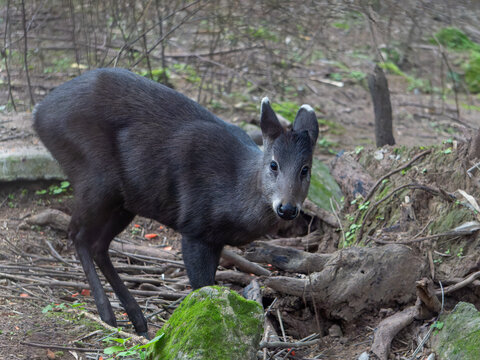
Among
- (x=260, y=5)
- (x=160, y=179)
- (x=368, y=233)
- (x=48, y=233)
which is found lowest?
(x=48, y=233)

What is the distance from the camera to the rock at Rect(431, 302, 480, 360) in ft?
14.3

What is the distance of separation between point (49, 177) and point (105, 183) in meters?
2.35

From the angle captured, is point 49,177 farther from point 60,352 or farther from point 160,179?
point 60,352

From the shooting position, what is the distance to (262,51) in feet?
35.1

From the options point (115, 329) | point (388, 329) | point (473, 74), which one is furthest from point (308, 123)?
point (473, 74)

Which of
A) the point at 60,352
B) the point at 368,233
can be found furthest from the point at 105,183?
the point at 368,233

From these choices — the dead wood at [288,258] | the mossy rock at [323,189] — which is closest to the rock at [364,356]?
the dead wood at [288,258]

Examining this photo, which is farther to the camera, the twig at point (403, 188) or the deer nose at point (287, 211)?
the twig at point (403, 188)

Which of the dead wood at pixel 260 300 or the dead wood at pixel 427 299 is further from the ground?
the dead wood at pixel 427 299

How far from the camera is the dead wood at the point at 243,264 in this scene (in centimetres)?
669

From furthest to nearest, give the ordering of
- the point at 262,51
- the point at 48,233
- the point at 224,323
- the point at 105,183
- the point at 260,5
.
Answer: the point at 262,51
the point at 260,5
the point at 48,233
the point at 105,183
the point at 224,323

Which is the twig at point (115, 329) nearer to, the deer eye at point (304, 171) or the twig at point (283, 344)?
the twig at point (283, 344)

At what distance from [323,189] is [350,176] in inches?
23.0

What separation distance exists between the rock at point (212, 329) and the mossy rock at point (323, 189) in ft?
11.3
